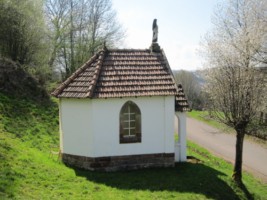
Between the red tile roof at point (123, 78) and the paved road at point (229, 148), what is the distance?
683 centimetres

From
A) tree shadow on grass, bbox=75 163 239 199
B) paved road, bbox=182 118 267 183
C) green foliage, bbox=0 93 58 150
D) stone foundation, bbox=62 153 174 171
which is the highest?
green foliage, bbox=0 93 58 150

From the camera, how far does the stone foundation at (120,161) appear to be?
15.5 m

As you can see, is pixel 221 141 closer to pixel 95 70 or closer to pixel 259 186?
pixel 259 186

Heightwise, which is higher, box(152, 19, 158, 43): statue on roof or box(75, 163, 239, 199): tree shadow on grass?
box(152, 19, 158, 43): statue on roof

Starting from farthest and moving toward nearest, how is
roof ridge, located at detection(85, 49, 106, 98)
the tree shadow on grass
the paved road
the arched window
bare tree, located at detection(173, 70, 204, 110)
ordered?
bare tree, located at detection(173, 70, 204, 110) → the paved road → the arched window → roof ridge, located at detection(85, 49, 106, 98) → the tree shadow on grass

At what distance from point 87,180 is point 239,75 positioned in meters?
8.11

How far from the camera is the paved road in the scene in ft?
69.1

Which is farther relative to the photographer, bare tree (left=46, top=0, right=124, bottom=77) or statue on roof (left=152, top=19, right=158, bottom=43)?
bare tree (left=46, top=0, right=124, bottom=77)

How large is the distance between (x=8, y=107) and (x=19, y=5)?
8.92 meters

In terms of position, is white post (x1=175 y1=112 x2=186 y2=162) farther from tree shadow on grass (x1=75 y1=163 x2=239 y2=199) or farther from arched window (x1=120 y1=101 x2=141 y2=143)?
arched window (x1=120 y1=101 x2=141 y2=143)

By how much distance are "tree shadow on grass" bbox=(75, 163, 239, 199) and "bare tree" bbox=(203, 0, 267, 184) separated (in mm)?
1654

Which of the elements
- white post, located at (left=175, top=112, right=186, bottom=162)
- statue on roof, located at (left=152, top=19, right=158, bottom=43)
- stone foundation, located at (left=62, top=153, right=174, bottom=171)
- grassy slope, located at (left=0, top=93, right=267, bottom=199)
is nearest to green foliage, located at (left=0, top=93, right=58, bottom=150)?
grassy slope, located at (left=0, top=93, right=267, bottom=199)

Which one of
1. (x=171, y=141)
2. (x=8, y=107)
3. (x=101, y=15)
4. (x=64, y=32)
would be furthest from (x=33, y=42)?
(x=171, y=141)

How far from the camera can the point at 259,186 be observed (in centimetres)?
1677
